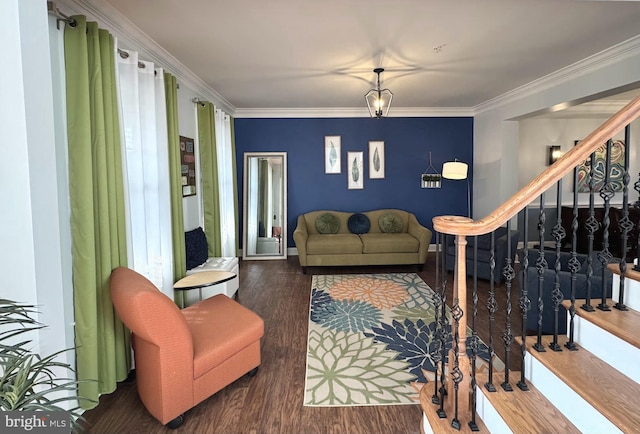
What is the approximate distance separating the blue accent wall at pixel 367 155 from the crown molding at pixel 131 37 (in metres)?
2.04

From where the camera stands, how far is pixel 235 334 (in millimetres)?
2486

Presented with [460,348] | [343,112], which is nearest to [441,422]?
[460,348]

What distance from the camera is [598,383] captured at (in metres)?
1.50

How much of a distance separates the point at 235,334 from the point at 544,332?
2670mm

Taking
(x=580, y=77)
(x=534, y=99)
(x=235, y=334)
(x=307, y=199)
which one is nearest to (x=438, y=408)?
(x=235, y=334)

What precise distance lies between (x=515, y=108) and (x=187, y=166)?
4.62 meters

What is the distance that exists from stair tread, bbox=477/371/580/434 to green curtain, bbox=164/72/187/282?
278 centimetres

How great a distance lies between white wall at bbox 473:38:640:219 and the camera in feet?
11.2

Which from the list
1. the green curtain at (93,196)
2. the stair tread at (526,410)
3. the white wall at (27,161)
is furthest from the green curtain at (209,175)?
the stair tread at (526,410)

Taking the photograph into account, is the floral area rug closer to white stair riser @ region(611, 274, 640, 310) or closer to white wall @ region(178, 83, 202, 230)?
white stair riser @ region(611, 274, 640, 310)

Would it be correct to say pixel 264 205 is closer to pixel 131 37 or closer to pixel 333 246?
pixel 333 246

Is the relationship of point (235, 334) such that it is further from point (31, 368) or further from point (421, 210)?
point (421, 210)

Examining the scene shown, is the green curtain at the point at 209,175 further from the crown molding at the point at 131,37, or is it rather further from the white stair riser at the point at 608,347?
the white stair riser at the point at 608,347

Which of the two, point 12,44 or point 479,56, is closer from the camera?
point 12,44
